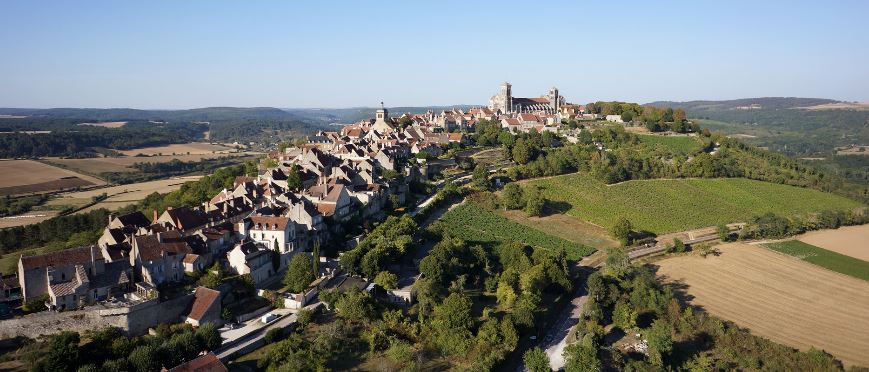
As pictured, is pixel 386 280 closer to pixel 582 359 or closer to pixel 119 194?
pixel 582 359

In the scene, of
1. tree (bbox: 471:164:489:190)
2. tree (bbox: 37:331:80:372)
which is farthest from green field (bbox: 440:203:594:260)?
tree (bbox: 37:331:80:372)

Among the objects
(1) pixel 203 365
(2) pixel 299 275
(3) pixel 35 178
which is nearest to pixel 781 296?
(2) pixel 299 275

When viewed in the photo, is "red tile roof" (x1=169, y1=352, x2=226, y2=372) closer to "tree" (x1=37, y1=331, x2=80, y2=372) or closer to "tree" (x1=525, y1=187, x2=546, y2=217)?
"tree" (x1=37, y1=331, x2=80, y2=372)

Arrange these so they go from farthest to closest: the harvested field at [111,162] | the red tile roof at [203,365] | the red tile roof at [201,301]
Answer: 1. the harvested field at [111,162]
2. the red tile roof at [201,301]
3. the red tile roof at [203,365]

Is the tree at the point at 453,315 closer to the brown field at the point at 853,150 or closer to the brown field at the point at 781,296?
the brown field at the point at 781,296

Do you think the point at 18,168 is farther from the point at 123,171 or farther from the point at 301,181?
the point at 301,181

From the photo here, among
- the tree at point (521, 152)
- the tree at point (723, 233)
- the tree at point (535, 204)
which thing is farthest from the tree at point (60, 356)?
the tree at point (521, 152)

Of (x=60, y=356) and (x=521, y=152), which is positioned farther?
(x=521, y=152)
